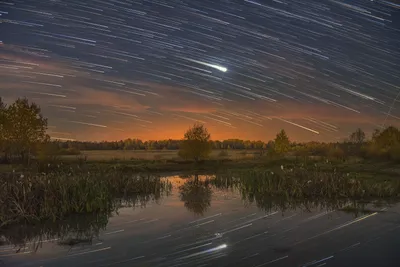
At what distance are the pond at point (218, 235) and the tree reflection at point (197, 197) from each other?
0.12m

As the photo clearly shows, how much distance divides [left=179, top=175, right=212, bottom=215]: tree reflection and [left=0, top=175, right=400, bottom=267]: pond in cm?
12

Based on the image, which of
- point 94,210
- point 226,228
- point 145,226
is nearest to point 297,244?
point 226,228

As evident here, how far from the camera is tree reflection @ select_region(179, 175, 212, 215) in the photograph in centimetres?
2309

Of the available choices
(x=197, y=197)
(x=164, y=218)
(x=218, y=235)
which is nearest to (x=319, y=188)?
(x=197, y=197)

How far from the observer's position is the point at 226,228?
17344 millimetres

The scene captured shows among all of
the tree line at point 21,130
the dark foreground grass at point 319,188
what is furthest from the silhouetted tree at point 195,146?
the dark foreground grass at point 319,188

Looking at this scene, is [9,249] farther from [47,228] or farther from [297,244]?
[297,244]

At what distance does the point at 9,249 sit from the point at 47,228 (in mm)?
3454

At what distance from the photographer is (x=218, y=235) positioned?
1583 cm

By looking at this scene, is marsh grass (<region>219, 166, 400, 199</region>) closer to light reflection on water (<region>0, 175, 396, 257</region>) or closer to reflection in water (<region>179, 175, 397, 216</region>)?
reflection in water (<region>179, 175, 397, 216</region>)

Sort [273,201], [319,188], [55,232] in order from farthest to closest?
1. [319,188]
2. [273,201]
3. [55,232]

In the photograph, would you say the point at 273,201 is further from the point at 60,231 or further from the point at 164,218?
the point at 60,231

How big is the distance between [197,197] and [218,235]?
12.1 meters

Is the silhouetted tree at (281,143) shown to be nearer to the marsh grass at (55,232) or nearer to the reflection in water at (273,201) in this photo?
the reflection in water at (273,201)
